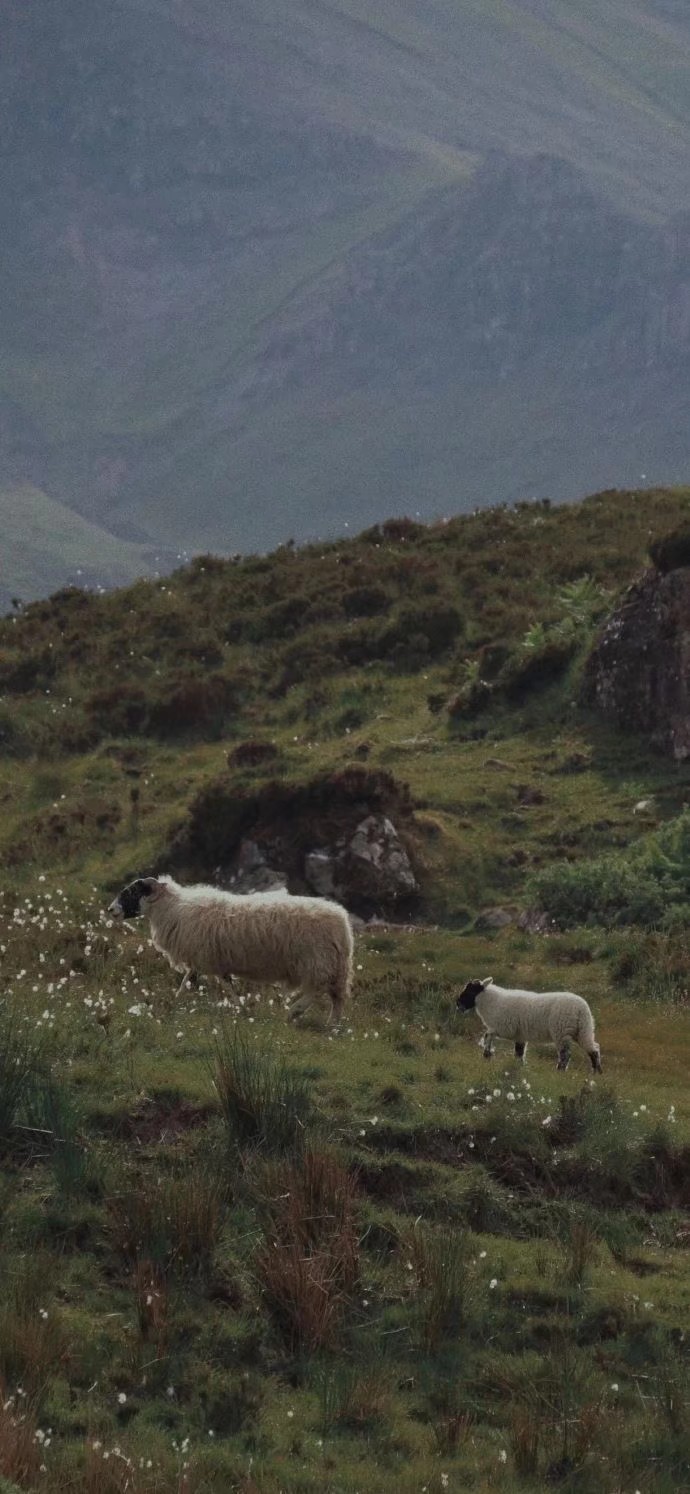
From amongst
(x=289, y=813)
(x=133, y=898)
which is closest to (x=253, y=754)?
(x=289, y=813)

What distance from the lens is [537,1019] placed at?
19.8 metres

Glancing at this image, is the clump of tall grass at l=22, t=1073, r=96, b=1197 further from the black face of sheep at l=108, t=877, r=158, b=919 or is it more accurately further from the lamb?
the black face of sheep at l=108, t=877, r=158, b=919

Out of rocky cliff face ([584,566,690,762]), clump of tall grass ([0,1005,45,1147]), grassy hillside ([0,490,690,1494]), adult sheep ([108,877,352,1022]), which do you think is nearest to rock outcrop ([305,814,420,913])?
grassy hillside ([0,490,690,1494])

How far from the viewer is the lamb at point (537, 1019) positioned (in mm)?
19641

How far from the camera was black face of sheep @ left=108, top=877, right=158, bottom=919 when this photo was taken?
2189 centimetres

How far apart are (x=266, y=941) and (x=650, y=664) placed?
1476 centimetres

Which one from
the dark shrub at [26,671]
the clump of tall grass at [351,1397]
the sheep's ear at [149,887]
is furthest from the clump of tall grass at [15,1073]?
the dark shrub at [26,671]

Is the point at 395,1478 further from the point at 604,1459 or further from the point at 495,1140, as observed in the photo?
the point at 495,1140

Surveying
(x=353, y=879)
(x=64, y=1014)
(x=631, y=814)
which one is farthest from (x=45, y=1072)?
(x=631, y=814)

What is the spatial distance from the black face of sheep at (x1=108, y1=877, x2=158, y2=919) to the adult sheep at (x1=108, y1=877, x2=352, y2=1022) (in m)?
0.41

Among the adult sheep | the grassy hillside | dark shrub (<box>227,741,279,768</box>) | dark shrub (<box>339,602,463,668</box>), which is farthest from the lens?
dark shrub (<box>339,602,463,668</box>)

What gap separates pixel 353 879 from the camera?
97.8ft

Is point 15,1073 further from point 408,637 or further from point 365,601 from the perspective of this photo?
point 365,601

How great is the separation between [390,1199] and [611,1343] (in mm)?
2034
